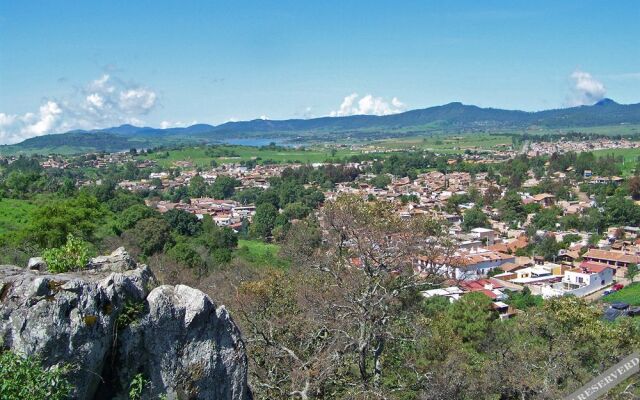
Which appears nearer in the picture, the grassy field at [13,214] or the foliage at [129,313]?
the foliage at [129,313]

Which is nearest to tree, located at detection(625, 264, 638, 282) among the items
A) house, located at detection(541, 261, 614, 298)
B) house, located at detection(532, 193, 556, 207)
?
house, located at detection(541, 261, 614, 298)

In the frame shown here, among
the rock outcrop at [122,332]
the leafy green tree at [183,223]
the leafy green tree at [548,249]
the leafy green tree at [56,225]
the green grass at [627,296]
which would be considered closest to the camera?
the rock outcrop at [122,332]

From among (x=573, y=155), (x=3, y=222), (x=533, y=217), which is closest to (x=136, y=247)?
(x=3, y=222)

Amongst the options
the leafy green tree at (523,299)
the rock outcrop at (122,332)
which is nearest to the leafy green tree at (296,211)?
the leafy green tree at (523,299)

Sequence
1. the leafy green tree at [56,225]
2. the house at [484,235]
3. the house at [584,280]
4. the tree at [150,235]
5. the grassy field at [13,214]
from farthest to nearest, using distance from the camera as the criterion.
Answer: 1. the house at [484,235]
2. the house at [584,280]
3. the grassy field at [13,214]
4. the tree at [150,235]
5. the leafy green tree at [56,225]

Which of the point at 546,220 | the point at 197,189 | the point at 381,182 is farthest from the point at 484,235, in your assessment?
the point at 197,189

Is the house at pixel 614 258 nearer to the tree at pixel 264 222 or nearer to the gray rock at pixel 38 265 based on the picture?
the tree at pixel 264 222
